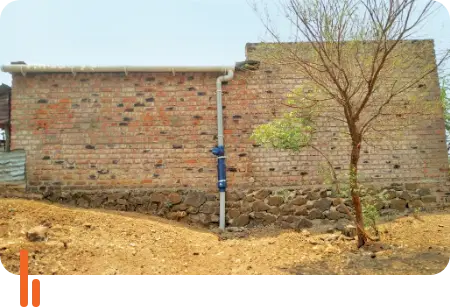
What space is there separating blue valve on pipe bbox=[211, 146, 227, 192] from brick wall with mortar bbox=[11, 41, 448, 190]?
14cm

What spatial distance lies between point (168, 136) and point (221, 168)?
3.94ft

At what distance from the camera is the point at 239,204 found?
6.92 m

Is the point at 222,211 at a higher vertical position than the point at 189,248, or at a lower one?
higher

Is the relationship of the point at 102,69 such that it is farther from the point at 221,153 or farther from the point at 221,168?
the point at 221,168

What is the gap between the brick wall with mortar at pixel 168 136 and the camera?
6934 mm

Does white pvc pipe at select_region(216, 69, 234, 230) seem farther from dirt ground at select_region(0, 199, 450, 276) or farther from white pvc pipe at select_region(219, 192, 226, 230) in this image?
dirt ground at select_region(0, 199, 450, 276)

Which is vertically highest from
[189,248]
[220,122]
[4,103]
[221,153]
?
[4,103]

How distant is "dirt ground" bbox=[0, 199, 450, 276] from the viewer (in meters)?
4.68

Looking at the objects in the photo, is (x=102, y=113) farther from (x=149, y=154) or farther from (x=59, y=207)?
(x=59, y=207)

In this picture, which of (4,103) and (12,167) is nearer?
(12,167)

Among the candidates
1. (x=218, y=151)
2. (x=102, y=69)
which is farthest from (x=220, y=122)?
(x=102, y=69)

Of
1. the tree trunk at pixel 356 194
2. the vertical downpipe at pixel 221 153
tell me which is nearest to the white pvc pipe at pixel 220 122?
the vertical downpipe at pixel 221 153

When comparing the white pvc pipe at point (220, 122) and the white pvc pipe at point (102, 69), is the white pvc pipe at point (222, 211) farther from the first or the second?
the white pvc pipe at point (102, 69)

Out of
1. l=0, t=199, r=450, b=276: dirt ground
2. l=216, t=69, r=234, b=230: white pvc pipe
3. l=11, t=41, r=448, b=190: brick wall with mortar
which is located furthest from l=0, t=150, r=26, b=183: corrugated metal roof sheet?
l=216, t=69, r=234, b=230: white pvc pipe
